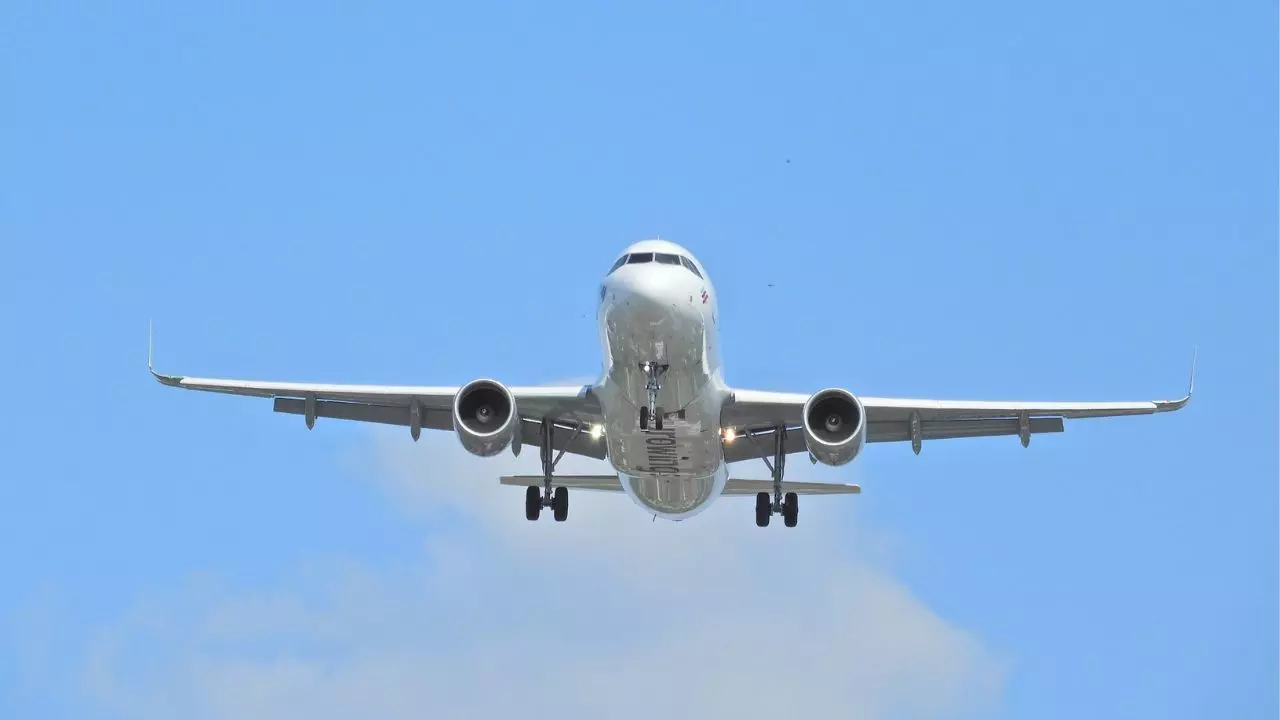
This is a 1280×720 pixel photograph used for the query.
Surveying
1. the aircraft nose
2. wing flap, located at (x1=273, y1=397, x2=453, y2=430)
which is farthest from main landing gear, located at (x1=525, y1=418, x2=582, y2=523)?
the aircraft nose

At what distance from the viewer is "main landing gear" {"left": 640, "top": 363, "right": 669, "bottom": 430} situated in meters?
31.3

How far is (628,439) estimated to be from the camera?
111 feet

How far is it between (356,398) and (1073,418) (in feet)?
45.3

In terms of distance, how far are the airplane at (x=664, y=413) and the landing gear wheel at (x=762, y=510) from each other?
0.03m

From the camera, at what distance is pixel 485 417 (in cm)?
3300

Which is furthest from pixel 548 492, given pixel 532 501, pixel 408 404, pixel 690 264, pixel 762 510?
pixel 690 264

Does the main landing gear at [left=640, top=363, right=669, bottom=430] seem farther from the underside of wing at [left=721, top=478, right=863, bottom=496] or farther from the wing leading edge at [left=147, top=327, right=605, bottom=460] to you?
the underside of wing at [left=721, top=478, right=863, bottom=496]

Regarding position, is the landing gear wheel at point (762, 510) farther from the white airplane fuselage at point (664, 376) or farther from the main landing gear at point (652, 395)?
the main landing gear at point (652, 395)

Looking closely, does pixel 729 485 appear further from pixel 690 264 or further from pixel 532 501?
pixel 690 264

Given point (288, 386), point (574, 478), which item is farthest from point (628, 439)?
point (288, 386)

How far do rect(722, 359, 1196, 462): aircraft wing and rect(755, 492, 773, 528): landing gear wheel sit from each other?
6.64 feet

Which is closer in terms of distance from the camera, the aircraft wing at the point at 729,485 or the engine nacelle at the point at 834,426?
the engine nacelle at the point at 834,426

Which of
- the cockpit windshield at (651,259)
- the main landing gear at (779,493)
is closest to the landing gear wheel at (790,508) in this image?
the main landing gear at (779,493)

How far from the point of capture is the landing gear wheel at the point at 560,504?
37.9 meters
